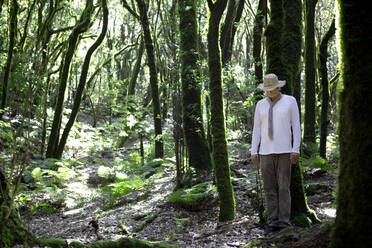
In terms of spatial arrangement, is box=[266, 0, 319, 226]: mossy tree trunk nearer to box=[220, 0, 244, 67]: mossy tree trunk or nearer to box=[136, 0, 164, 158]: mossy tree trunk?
box=[220, 0, 244, 67]: mossy tree trunk

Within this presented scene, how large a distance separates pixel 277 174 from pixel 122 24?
30647 mm

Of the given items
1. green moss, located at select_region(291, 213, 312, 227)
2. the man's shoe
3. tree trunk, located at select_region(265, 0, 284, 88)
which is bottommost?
the man's shoe

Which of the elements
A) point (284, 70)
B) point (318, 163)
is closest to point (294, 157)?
point (284, 70)

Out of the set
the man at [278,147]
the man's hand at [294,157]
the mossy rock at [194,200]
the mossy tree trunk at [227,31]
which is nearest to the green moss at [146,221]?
the mossy rock at [194,200]

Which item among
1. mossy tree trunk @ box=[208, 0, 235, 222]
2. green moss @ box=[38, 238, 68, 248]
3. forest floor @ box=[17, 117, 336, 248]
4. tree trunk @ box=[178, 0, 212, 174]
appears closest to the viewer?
green moss @ box=[38, 238, 68, 248]

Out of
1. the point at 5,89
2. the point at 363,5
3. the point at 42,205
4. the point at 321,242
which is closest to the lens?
the point at 363,5

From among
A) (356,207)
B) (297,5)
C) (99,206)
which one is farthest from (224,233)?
(297,5)

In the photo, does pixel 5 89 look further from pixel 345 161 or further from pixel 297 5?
pixel 345 161

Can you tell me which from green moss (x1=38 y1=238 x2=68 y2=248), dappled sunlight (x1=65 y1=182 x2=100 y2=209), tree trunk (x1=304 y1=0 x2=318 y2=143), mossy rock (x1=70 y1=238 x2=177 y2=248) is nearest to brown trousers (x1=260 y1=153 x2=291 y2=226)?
mossy rock (x1=70 y1=238 x2=177 y2=248)

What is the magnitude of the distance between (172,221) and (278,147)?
3023 millimetres

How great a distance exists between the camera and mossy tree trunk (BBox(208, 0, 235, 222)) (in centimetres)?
571

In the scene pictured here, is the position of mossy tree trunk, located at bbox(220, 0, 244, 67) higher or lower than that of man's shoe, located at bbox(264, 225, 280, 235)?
higher

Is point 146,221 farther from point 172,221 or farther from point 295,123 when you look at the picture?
point 295,123

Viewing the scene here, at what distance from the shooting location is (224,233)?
15.8 feet
